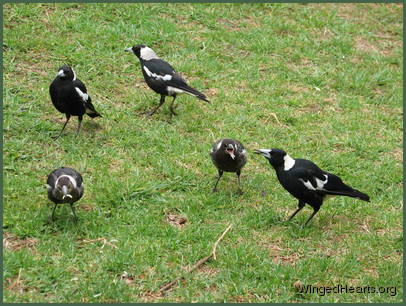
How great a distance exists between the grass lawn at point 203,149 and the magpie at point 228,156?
0.32 m

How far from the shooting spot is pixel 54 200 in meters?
6.23

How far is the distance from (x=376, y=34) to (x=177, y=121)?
18.2 feet

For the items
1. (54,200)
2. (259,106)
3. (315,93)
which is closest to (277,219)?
(54,200)

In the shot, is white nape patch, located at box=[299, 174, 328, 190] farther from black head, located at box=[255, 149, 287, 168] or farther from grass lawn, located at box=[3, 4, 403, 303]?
grass lawn, located at box=[3, 4, 403, 303]

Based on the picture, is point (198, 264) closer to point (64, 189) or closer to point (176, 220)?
point (176, 220)

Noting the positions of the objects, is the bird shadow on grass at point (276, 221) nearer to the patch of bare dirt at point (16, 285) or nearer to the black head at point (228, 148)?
the black head at point (228, 148)

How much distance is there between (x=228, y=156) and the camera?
7312 mm

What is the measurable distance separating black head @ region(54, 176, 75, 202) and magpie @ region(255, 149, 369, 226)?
7.41 feet

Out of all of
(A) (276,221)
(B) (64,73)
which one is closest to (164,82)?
(B) (64,73)

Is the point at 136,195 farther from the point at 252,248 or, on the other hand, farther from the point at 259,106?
the point at 259,106

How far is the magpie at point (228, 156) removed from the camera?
7.29m

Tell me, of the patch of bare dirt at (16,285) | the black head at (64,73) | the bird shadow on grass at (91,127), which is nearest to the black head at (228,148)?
the bird shadow on grass at (91,127)

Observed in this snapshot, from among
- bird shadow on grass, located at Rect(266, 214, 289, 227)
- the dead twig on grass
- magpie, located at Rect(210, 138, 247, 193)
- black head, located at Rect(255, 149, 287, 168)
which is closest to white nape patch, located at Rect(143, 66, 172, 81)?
magpie, located at Rect(210, 138, 247, 193)

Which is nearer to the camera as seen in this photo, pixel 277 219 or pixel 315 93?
pixel 277 219
